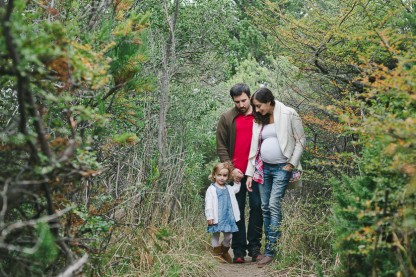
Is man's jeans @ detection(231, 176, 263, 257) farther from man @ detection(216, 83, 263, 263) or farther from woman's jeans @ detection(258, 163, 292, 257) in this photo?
woman's jeans @ detection(258, 163, 292, 257)

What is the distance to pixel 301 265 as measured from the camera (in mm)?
5984

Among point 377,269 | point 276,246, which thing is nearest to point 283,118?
point 276,246

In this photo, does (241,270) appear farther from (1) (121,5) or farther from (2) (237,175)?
(1) (121,5)

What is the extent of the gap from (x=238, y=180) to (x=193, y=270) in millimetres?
1617

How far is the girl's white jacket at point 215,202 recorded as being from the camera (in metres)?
7.10

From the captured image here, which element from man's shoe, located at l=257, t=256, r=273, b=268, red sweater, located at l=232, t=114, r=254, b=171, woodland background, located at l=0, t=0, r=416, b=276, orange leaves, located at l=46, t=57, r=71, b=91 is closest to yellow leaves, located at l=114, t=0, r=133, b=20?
woodland background, located at l=0, t=0, r=416, b=276

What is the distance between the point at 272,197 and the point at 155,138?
1796 mm

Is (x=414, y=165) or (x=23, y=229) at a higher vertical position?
(x=414, y=165)

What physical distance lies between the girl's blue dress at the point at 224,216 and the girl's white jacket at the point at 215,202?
4 centimetres

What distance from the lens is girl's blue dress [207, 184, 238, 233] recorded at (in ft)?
23.1

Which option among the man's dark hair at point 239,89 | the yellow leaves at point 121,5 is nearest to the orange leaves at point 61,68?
the yellow leaves at point 121,5

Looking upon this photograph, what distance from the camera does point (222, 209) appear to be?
280 inches

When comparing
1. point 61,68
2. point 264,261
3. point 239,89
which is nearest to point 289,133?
point 239,89

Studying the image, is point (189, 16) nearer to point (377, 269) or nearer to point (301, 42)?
point (301, 42)
